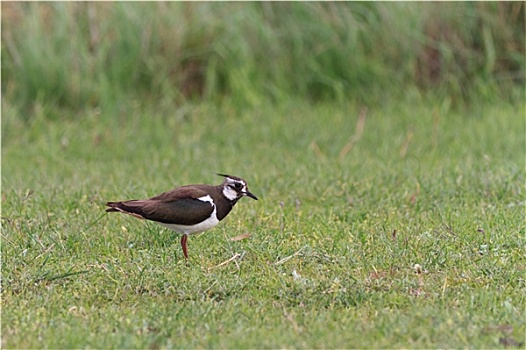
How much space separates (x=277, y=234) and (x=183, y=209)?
30.7 inches

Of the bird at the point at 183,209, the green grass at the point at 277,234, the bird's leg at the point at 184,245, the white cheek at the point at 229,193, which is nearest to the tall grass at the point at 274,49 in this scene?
the green grass at the point at 277,234

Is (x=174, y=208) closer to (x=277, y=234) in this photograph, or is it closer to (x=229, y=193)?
(x=229, y=193)

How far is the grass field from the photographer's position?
16.3 feet

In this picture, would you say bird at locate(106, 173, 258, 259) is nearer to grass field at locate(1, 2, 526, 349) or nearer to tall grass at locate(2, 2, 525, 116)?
grass field at locate(1, 2, 526, 349)

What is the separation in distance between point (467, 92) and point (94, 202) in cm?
537

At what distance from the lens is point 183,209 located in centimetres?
593

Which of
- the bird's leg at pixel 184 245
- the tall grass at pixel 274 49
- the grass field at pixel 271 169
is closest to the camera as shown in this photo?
the grass field at pixel 271 169

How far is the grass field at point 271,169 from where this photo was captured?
16.3ft

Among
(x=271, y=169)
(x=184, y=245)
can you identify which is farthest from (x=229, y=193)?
(x=271, y=169)

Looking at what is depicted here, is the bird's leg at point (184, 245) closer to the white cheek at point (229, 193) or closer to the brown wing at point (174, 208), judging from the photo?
the brown wing at point (174, 208)

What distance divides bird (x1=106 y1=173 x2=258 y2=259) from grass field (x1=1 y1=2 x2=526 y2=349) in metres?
0.19

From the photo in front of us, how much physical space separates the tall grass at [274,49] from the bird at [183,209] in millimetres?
5034

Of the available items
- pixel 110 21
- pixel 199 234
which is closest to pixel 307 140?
pixel 110 21

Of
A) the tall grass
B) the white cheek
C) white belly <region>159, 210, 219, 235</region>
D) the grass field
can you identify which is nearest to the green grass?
the grass field
